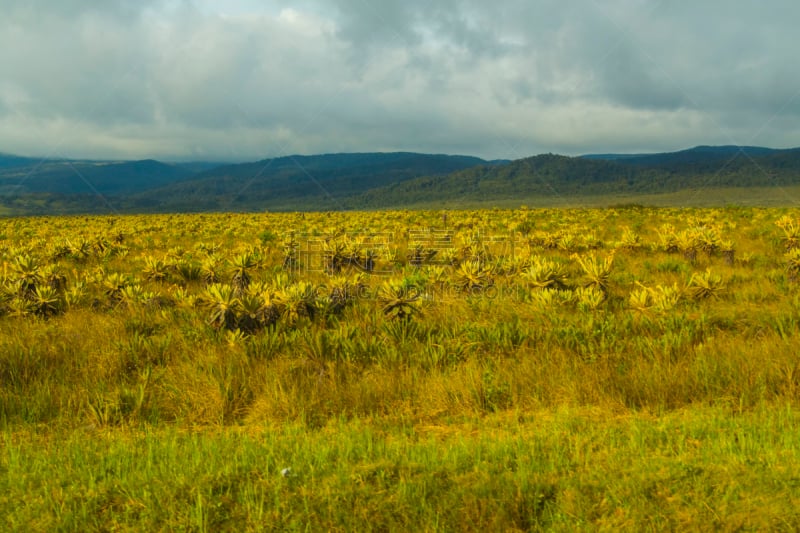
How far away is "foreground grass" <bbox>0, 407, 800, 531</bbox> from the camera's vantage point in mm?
2508

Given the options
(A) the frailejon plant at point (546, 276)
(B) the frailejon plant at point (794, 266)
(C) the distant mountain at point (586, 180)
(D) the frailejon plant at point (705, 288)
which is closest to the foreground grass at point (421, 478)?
(D) the frailejon plant at point (705, 288)

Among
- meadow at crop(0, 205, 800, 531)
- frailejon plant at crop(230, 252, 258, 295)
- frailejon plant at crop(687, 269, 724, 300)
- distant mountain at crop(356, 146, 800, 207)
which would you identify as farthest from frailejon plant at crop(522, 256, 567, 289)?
distant mountain at crop(356, 146, 800, 207)

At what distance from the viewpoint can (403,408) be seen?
4188 millimetres

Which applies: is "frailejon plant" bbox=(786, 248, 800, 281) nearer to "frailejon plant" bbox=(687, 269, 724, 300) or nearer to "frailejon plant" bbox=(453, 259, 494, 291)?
"frailejon plant" bbox=(687, 269, 724, 300)

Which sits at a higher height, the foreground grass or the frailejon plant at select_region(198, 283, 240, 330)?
the frailejon plant at select_region(198, 283, 240, 330)

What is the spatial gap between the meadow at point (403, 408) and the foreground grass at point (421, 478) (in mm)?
15

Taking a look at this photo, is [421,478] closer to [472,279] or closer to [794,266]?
[472,279]

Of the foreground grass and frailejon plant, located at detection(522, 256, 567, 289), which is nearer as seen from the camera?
the foreground grass

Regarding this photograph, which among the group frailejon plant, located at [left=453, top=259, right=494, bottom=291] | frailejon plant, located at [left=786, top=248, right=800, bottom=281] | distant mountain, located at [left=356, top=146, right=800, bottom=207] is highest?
distant mountain, located at [left=356, top=146, right=800, bottom=207]

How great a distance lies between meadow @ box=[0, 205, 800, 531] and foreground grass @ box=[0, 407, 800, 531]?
0.6 inches

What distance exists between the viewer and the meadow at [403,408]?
260cm

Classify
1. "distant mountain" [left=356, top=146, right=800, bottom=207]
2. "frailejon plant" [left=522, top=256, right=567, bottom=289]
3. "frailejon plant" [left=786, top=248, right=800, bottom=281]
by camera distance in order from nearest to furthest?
"frailejon plant" [left=522, top=256, right=567, bottom=289] → "frailejon plant" [left=786, top=248, right=800, bottom=281] → "distant mountain" [left=356, top=146, right=800, bottom=207]

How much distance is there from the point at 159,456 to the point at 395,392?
2.02 metres

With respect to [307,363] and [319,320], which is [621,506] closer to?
[307,363]
